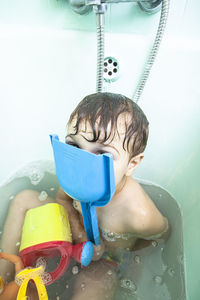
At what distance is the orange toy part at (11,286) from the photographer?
0.56 meters

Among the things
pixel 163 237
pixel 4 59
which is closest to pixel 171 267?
pixel 163 237

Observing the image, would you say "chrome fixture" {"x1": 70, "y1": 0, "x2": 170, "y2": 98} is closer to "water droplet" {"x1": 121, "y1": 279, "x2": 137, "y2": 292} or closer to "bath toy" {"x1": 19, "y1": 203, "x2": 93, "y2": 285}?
"bath toy" {"x1": 19, "y1": 203, "x2": 93, "y2": 285}

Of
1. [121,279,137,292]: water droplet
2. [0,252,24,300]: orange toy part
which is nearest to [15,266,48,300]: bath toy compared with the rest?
[0,252,24,300]: orange toy part

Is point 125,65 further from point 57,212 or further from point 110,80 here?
point 57,212

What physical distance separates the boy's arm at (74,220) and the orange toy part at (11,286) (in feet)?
0.55

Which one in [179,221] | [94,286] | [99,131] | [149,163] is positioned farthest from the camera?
[149,163]

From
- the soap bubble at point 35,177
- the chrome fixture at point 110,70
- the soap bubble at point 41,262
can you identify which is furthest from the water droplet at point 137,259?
the chrome fixture at point 110,70

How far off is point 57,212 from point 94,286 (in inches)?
8.7

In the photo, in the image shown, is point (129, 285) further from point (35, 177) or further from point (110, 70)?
point (110, 70)

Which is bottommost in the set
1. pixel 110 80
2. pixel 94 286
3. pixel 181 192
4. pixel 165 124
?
pixel 94 286

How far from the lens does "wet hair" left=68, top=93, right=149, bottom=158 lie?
52 cm

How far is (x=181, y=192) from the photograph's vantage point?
0.80 meters

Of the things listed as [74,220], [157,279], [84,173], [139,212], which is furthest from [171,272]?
[84,173]

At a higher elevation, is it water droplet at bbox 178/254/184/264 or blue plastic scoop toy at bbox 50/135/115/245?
blue plastic scoop toy at bbox 50/135/115/245
